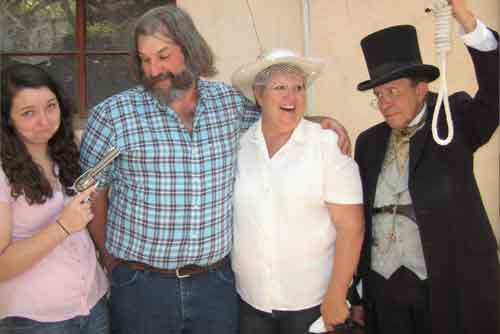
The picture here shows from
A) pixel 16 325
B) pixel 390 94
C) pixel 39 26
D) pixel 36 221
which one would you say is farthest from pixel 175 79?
pixel 39 26

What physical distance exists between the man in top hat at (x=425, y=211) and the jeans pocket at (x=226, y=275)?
0.67 metres

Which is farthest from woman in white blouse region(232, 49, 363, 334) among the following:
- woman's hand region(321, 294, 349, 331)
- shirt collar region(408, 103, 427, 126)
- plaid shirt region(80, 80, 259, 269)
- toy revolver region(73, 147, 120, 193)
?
toy revolver region(73, 147, 120, 193)

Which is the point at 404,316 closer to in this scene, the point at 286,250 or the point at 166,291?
the point at 286,250

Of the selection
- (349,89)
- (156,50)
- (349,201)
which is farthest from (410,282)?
(349,89)

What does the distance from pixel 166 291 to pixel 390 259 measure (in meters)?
1.01

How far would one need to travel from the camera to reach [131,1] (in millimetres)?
3877

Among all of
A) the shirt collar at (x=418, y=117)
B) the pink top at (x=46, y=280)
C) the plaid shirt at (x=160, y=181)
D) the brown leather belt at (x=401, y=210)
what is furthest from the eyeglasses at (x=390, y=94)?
the pink top at (x=46, y=280)

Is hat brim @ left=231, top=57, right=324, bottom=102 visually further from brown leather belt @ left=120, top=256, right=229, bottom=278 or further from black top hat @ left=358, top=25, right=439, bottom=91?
brown leather belt @ left=120, top=256, right=229, bottom=278

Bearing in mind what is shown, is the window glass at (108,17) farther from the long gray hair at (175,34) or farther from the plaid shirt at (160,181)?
the plaid shirt at (160,181)

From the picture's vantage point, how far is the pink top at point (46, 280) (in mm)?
1765

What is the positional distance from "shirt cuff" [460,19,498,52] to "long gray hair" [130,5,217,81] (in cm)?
113

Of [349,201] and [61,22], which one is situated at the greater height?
[61,22]

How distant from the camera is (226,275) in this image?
212cm

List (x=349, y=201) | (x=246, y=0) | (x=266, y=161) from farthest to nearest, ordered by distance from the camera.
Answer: (x=246, y=0), (x=266, y=161), (x=349, y=201)
